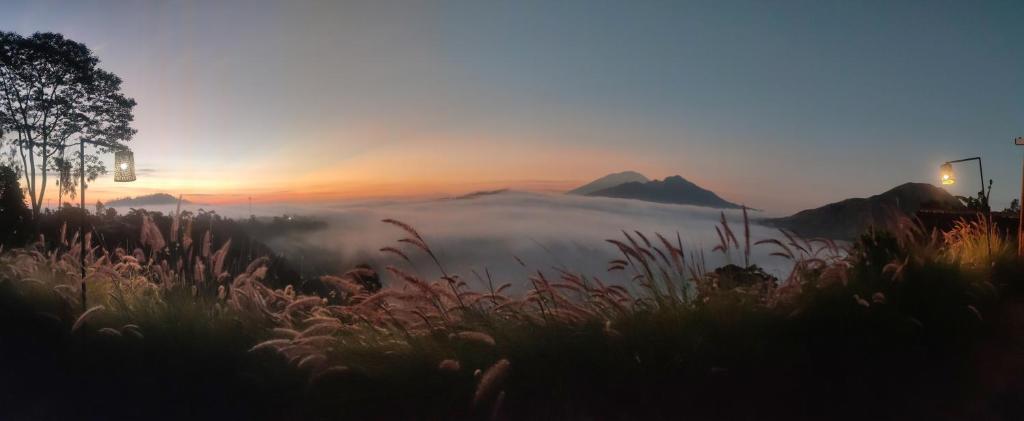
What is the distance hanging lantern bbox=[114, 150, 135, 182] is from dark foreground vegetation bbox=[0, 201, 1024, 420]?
1914 millimetres

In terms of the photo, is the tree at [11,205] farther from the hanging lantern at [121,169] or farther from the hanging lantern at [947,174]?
the hanging lantern at [947,174]

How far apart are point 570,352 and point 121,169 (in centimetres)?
619

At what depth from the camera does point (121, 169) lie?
7.56 metres

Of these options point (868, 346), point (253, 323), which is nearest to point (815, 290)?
point (868, 346)

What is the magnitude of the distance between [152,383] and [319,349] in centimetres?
156

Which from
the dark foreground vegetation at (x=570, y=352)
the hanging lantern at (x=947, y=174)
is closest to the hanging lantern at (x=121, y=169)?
the dark foreground vegetation at (x=570, y=352)

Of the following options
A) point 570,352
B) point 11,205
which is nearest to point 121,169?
point 570,352

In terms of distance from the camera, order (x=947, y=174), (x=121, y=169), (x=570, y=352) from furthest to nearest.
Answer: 1. (x=947, y=174)
2. (x=121, y=169)
3. (x=570, y=352)

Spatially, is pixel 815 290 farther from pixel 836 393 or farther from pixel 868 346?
pixel 836 393

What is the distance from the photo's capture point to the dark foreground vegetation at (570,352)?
12.4 feet

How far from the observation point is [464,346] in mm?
4055

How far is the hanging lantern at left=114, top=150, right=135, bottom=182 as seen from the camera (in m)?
7.51

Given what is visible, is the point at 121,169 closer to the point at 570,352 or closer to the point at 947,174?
the point at 570,352

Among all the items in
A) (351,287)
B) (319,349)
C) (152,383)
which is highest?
(351,287)
